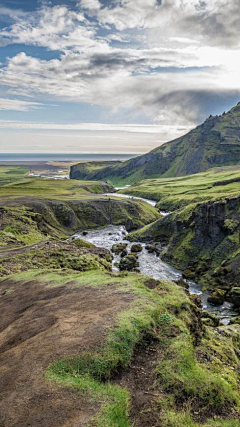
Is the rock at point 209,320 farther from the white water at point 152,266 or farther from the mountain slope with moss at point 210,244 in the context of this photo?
the mountain slope with moss at point 210,244

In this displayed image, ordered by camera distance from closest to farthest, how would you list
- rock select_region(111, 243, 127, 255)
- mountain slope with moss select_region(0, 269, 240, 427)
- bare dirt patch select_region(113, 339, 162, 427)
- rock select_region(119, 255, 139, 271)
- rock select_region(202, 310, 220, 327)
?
bare dirt patch select_region(113, 339, 162, 427)
mountain slope with moss select_region(0, 269, 240, 427)
rock select_region(202, 310, 220, 327)
rock select_region(119, 255, 139, 271)
rock select_region(111, 243, 127, 255)

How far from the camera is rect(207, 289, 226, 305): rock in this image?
171 ft

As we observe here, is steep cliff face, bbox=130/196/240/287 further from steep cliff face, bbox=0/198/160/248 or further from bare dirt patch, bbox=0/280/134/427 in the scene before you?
bare dirt patch, bbox=0/280/134/427

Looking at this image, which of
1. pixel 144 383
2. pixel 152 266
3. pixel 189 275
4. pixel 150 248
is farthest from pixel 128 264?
pixel 144 383

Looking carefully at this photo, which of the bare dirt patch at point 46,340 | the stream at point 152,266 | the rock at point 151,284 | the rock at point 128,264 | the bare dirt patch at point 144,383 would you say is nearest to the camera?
the bare dirt patch at point 46,340

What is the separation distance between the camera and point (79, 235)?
10756 cm

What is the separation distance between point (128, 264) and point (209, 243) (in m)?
22.3

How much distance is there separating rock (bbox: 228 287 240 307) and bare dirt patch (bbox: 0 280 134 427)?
108ft

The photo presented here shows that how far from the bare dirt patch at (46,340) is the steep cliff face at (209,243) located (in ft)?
140

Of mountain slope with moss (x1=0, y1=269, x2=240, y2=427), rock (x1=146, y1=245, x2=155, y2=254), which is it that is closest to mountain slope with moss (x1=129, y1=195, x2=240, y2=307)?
rock (x1=146, y1=245, x2=155, y2=254)

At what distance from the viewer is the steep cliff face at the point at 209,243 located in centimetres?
6316

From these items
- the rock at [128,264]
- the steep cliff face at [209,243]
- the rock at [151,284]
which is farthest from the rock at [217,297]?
the rock at [151,284]

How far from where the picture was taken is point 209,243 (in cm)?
7369

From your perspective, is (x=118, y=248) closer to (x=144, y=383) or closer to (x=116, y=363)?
(x=116, y=363)
